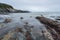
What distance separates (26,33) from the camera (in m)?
15.7

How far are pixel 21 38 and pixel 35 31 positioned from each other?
9.53 feet

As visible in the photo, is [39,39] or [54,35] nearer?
[39,39]

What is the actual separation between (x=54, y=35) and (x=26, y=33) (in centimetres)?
313

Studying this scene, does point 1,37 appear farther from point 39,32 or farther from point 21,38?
point 39,32

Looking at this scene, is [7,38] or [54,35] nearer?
[7,38]

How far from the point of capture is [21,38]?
14234 mm

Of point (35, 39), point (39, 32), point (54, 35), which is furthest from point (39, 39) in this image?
point (54, 35)

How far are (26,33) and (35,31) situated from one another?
1425mm

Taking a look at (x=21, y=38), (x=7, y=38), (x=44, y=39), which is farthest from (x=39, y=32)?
(x=7, y=38)

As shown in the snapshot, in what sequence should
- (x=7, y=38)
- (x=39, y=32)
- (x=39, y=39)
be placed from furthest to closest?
1. (x=39, y=32)
2. (x=39, y=39)
3. (x=7, y=38)

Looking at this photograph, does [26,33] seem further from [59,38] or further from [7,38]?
[59,38]

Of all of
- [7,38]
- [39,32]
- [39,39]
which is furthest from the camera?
[39,32]

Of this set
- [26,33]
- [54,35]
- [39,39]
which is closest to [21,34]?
[26,33]

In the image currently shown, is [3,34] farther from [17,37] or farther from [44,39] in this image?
[44,39]
